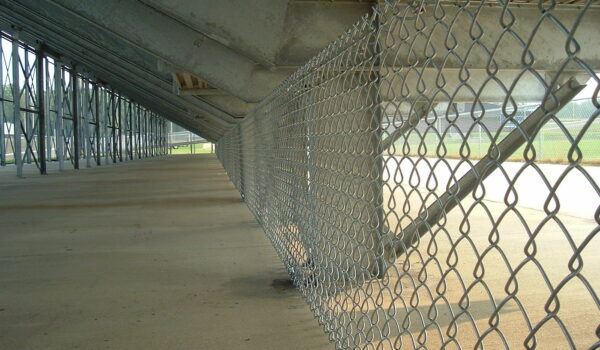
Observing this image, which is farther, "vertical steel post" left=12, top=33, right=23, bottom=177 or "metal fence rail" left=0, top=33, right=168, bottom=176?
"metal fence rail" left=0, top=33, right=168, bottom=176

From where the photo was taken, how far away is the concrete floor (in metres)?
3.78

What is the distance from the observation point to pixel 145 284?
16.9ft

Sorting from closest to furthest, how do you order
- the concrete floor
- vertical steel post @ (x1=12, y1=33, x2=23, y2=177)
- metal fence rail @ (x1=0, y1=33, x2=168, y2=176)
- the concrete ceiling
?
the concrete floor
the concrete ceiling
vertical steel post @ (x1=12, y1=33, x2=23, y2=177)
metal fence rail @ (x1=0, y1=33, x2=168, y2=176)

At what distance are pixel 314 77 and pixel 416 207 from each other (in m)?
9.21

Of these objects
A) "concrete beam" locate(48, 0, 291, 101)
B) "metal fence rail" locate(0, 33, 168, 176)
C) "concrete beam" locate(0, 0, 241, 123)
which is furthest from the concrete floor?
"metal fence rail" locate(0, 33, 168, 176)

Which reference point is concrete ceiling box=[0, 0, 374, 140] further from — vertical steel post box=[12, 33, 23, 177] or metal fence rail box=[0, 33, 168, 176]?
metal fence rail box=[0, 33, 168, 176]

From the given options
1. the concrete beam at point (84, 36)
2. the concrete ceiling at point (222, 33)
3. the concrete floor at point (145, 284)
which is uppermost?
the concrete beam at point (84, 36)

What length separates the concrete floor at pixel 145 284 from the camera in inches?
149

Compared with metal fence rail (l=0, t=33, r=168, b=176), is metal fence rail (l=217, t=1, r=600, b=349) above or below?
below

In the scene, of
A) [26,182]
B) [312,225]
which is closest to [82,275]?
[312,225]

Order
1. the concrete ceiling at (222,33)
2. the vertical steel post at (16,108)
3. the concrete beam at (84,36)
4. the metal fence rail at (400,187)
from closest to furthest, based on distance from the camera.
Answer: the metal fence rail at (400,187)
the concrete ceiling at (222,33)
the concrete beam at (84,36)
the vertical steel post at (16,108)

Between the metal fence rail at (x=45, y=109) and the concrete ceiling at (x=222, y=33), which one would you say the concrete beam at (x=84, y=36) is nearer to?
the concrete ceiling at (x=222, y=33)

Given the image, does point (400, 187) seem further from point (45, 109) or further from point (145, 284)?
point (45, 109)

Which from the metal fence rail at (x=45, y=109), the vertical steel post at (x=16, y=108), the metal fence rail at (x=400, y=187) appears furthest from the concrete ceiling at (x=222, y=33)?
the metal fence rail at (x=45, y=109)
